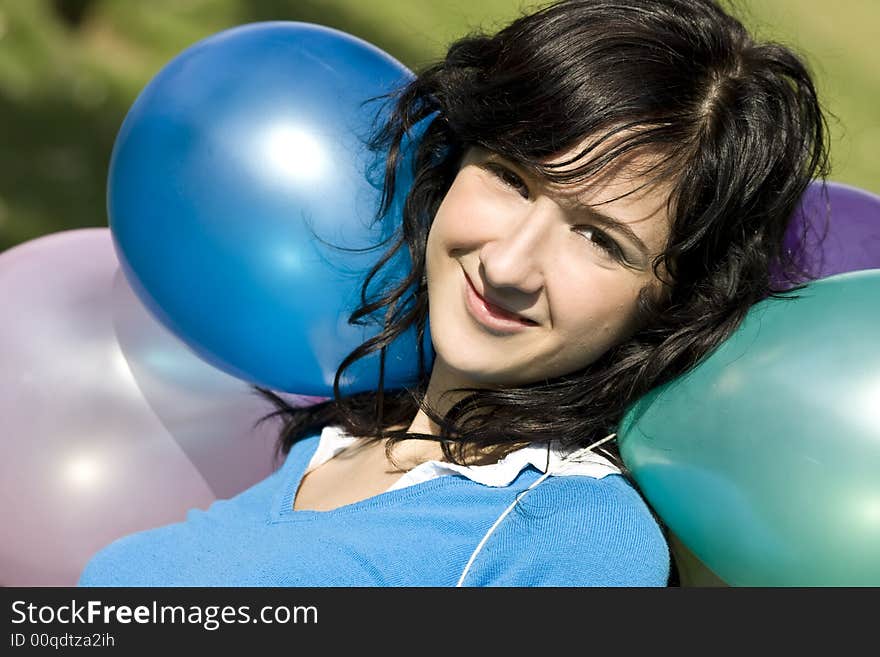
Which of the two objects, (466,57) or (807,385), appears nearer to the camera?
(807,385)

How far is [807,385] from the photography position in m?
1.21

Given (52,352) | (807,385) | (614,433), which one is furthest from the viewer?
(52,352)

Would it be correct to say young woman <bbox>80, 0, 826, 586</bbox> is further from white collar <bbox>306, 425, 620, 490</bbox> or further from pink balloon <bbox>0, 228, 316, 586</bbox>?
pink balloon <bbox>0, 228, 316, 586</bbox>

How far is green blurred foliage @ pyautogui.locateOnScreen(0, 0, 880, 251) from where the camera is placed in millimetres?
3311

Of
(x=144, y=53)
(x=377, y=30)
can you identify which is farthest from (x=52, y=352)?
(x=377, y=30)

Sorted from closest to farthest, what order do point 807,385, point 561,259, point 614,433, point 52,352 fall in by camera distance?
point 807,385 → point 561,259 → point 614,433 → point 52,352

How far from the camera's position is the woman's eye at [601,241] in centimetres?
136

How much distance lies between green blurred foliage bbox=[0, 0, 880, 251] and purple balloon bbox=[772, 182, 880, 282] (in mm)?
1755

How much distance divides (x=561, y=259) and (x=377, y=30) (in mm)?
2650

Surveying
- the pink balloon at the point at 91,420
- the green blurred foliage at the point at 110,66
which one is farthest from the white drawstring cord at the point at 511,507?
the green blurred foliage at the point at 110,66

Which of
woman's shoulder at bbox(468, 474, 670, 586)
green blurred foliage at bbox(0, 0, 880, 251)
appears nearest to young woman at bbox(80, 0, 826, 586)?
woman's shoulder at bbox(468, 474, 670, 586)
